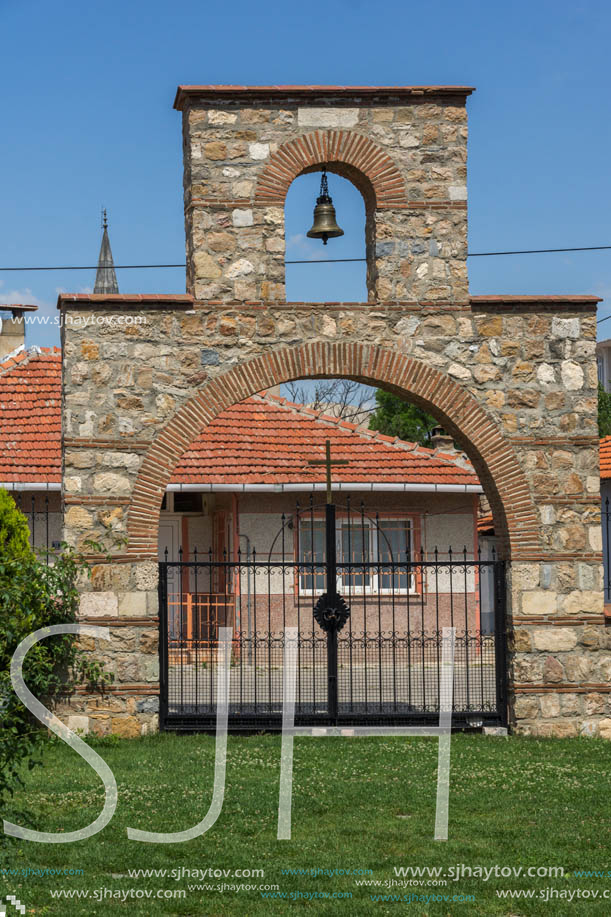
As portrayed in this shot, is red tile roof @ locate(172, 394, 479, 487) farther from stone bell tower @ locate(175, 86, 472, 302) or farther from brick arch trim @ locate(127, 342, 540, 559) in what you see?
stone bell tower @ locate(175, 86, 472, 302)

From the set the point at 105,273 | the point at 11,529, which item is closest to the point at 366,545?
the point at 11,529

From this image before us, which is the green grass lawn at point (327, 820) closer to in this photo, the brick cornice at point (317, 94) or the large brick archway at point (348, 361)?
the large brick archway at point (348, 361)

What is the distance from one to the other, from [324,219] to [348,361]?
153 cm

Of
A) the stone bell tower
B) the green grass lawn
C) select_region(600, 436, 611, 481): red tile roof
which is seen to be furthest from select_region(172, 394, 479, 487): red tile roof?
the green grass lawn

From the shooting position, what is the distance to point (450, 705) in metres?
12.2

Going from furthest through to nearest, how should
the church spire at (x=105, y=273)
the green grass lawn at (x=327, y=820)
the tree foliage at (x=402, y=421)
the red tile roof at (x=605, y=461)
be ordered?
the church spire at (x=105, y=273), the tree foliage at (x=402, y=421), the red tile roof at (x=605, y=461), the green grass lawn at (x=327, y=820)

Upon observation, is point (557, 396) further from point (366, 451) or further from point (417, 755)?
point (366, 451)

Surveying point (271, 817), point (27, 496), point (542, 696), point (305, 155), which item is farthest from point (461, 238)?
point (27, 496)

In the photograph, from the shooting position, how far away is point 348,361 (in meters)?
11.5

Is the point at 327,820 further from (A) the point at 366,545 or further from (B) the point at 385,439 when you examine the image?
(B) the point at 385,439

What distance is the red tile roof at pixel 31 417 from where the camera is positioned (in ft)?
56.1

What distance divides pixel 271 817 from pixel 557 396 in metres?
5.52

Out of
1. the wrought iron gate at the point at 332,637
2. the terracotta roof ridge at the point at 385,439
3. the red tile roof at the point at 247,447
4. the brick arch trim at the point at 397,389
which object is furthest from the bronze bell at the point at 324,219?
the terracotta roof ridge at the point at 385,439

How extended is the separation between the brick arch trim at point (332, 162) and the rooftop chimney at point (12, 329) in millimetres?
11057
